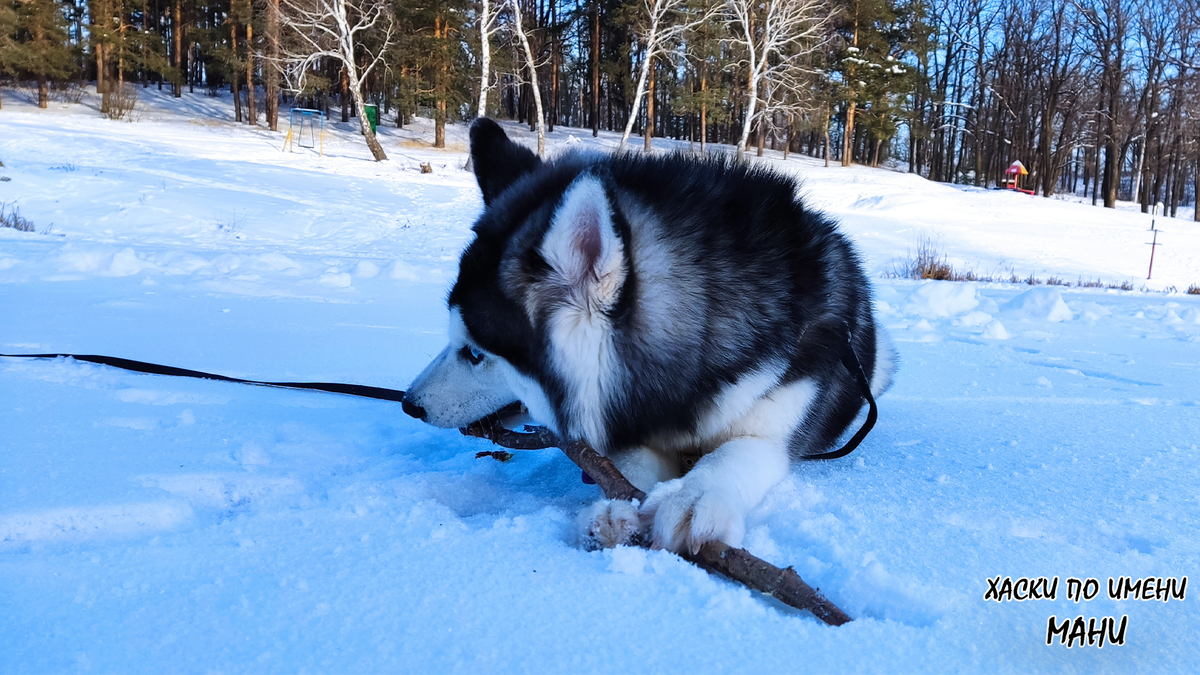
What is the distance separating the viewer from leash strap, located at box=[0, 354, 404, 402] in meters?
2.60

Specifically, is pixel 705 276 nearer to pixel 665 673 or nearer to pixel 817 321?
pixel 817 321

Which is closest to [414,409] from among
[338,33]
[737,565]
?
[737,565]

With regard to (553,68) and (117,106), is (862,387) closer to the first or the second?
(117,106)

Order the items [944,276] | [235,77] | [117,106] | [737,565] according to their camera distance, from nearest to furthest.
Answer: [737,565] → [944,276] → [117,106] → [235,77]

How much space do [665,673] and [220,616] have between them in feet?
2.24

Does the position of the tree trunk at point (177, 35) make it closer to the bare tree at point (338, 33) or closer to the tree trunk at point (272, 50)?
the tree trunk at point (272, 50)

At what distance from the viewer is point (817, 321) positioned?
184 cm

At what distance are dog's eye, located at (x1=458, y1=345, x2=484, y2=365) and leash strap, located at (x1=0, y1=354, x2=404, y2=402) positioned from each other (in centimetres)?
77

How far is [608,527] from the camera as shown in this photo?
4.50ft

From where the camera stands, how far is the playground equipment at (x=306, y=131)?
2575cm

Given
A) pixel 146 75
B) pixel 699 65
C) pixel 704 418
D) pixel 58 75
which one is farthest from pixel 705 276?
pixel 146 75

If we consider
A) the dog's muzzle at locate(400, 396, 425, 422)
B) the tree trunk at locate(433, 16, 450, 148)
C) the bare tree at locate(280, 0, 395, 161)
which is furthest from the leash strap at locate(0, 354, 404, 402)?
the tree trunk at locate(433, 16, 450, 148)

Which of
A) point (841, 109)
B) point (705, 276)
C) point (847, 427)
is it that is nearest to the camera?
point (705, 276)

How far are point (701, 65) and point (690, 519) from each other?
35155 millimetres
